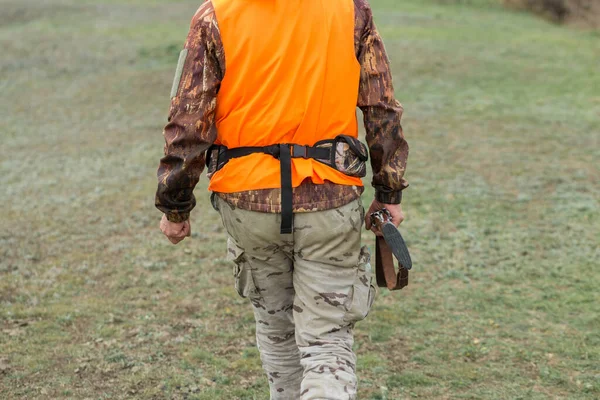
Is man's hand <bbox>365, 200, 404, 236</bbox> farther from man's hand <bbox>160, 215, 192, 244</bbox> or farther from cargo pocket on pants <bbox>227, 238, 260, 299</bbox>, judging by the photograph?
man's hand <bbox>160, 215, 192, 244</bbox>

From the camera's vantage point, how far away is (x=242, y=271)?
134 inches

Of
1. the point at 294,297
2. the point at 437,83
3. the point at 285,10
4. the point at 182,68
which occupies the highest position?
the point at 285,10

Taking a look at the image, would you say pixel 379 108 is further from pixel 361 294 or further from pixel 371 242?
pixel 371 242

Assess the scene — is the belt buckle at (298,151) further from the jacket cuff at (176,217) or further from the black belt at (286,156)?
the jacket cuff at (176,217)

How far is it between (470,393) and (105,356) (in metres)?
1.89

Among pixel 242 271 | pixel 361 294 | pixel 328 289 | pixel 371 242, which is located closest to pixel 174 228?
pixel 242 271

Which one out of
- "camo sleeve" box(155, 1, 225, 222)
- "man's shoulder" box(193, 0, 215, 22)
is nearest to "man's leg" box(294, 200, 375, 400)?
"camo sleeve" box(155, 1, 225, 222)

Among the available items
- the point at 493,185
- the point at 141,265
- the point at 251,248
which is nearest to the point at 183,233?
the point at 251,248

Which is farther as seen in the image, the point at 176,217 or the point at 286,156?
the point at 176,217

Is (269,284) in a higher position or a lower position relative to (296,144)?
lower

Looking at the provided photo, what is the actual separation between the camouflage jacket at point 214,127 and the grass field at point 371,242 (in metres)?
1.44

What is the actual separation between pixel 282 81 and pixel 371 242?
384 cm

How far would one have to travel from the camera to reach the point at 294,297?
3.45 meters

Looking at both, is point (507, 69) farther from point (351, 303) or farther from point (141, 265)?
point (351, 303)
